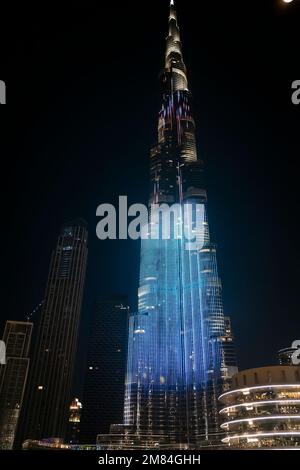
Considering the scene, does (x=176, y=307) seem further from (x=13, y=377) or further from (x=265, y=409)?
(x=265, y=409)

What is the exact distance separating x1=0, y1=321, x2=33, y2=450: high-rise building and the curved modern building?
10067 centimetres

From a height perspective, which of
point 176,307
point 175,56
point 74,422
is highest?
point 175,56

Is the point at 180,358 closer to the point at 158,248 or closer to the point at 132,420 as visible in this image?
the point at 132,420

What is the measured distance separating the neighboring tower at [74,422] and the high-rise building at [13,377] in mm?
35746

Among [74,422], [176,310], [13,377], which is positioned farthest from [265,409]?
[74,422]

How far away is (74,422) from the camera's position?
188375 millimetres

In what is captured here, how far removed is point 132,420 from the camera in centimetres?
13500

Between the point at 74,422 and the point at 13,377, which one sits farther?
the point at 74,422

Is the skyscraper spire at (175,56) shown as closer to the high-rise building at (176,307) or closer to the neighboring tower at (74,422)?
the high-rise building at (176,307)

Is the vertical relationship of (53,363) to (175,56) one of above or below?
below

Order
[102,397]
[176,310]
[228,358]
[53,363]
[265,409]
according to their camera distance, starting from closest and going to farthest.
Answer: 1. [265,409]
2. [228,358]
3. [176,310]
4. [53,363]
5. [102,397]

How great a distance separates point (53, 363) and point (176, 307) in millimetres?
58091

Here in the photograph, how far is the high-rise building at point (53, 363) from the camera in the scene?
155750 mm

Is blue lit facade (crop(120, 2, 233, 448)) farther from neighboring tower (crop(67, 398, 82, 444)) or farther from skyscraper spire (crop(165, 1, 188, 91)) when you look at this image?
neighboring tower (crop(67, 398, 82, 444))
